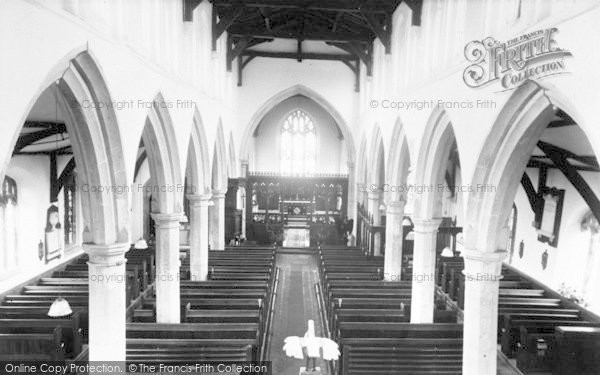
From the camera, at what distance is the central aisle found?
10.9 meters

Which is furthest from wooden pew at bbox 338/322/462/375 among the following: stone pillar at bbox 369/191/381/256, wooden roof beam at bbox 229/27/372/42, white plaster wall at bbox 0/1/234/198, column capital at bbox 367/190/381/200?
wooden roof beam at bbox 229/27/372/42

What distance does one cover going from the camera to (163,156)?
34.3 feet

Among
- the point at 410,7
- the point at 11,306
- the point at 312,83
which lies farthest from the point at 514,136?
the point at 312,83

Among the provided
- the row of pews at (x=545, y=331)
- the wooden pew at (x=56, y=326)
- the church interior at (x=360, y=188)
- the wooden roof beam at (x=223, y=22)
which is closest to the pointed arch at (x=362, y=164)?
the church interior at (x=360, y=188)

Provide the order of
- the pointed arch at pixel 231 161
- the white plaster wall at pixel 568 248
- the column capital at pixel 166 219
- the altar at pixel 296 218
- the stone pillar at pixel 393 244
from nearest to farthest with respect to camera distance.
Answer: the column capital at pixel 166 219 < the white plaster wall at pixel 568 248 < the stone pillar at pixel 393 244 < the pointed arch at pixel 231 161 < the altar at pixel 296 218

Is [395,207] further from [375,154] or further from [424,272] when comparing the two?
[375,154]

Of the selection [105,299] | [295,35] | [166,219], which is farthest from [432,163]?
[295,35]

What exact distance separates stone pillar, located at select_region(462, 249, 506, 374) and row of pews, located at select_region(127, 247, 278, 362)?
3.89 m

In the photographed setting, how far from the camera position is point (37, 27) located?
16.5 feet

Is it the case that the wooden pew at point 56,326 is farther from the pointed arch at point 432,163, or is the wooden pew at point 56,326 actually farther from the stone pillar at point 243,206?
the stone pillar at point 243,206

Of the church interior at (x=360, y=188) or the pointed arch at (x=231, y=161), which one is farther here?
the pointed arch at (x=231, y=161)

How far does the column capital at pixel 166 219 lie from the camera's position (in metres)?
10.8

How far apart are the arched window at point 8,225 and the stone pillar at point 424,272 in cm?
1140

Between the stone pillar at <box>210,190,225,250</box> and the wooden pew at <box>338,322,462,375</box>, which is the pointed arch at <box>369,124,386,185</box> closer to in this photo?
→ the stone pillar at <box>210,190,225,250</box>
